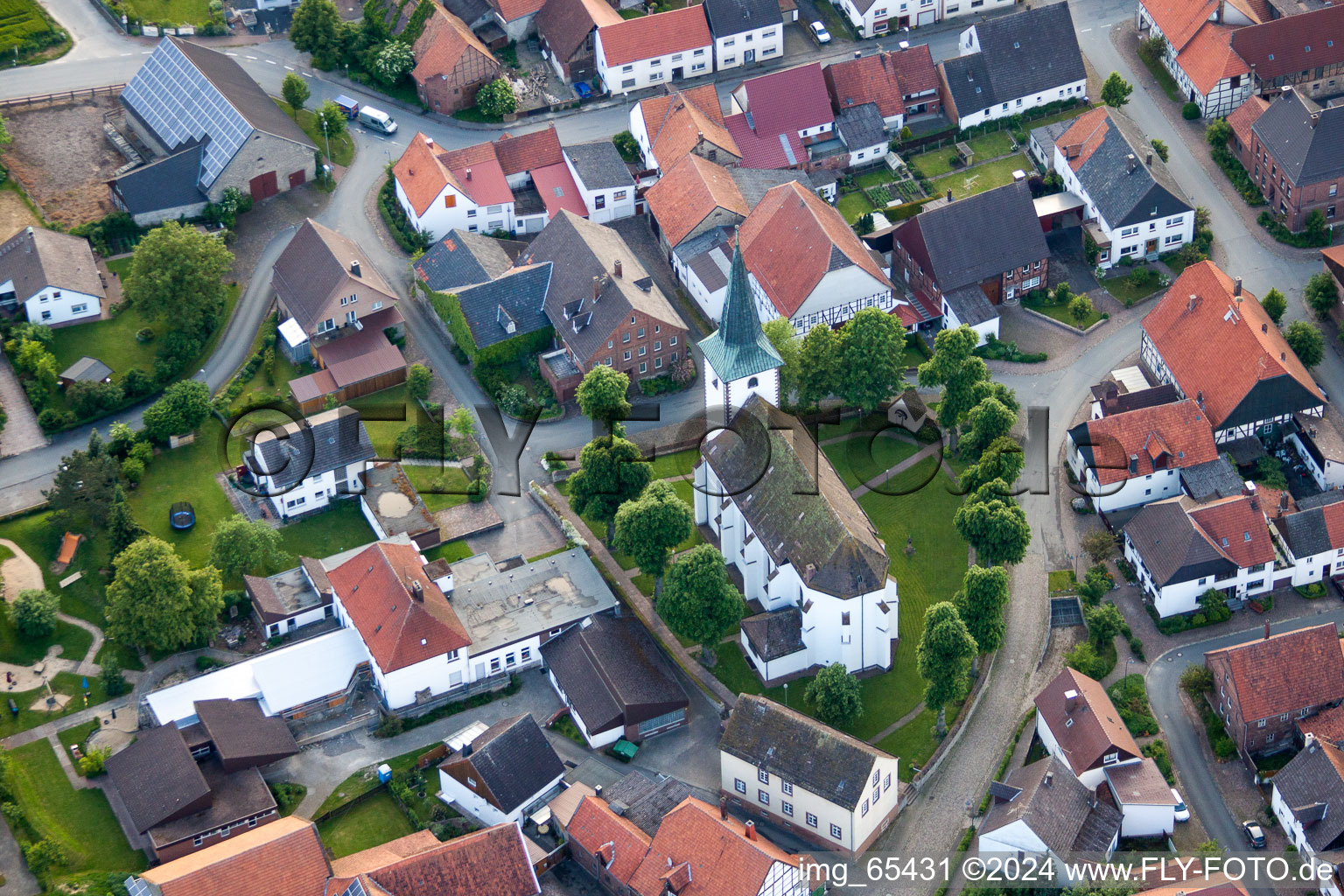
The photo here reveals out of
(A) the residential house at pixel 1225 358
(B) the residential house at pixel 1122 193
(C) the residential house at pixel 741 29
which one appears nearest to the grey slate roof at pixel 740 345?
(A) the residential house at pixel 1225 358

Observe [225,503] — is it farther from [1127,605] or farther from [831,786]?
[1127,605]

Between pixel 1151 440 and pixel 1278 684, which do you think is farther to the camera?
pixel 1151 440

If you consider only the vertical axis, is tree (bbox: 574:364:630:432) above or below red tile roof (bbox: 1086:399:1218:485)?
below

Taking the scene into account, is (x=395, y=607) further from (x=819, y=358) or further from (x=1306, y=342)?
(x=1306, y=342)

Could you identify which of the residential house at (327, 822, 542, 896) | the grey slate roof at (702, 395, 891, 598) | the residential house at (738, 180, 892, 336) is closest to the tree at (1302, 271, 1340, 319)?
the residential house at (738, 180, 892, 336)

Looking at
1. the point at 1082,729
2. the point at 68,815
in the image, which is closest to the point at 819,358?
the point at 1082,729

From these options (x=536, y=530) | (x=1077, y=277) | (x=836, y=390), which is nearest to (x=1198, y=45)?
(x=1077, y=277)

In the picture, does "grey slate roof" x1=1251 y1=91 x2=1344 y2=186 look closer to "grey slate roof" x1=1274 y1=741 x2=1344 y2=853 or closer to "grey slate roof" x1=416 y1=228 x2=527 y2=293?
"grey slate roof" x1=1274 y1=741 x2=1344 y2=853
